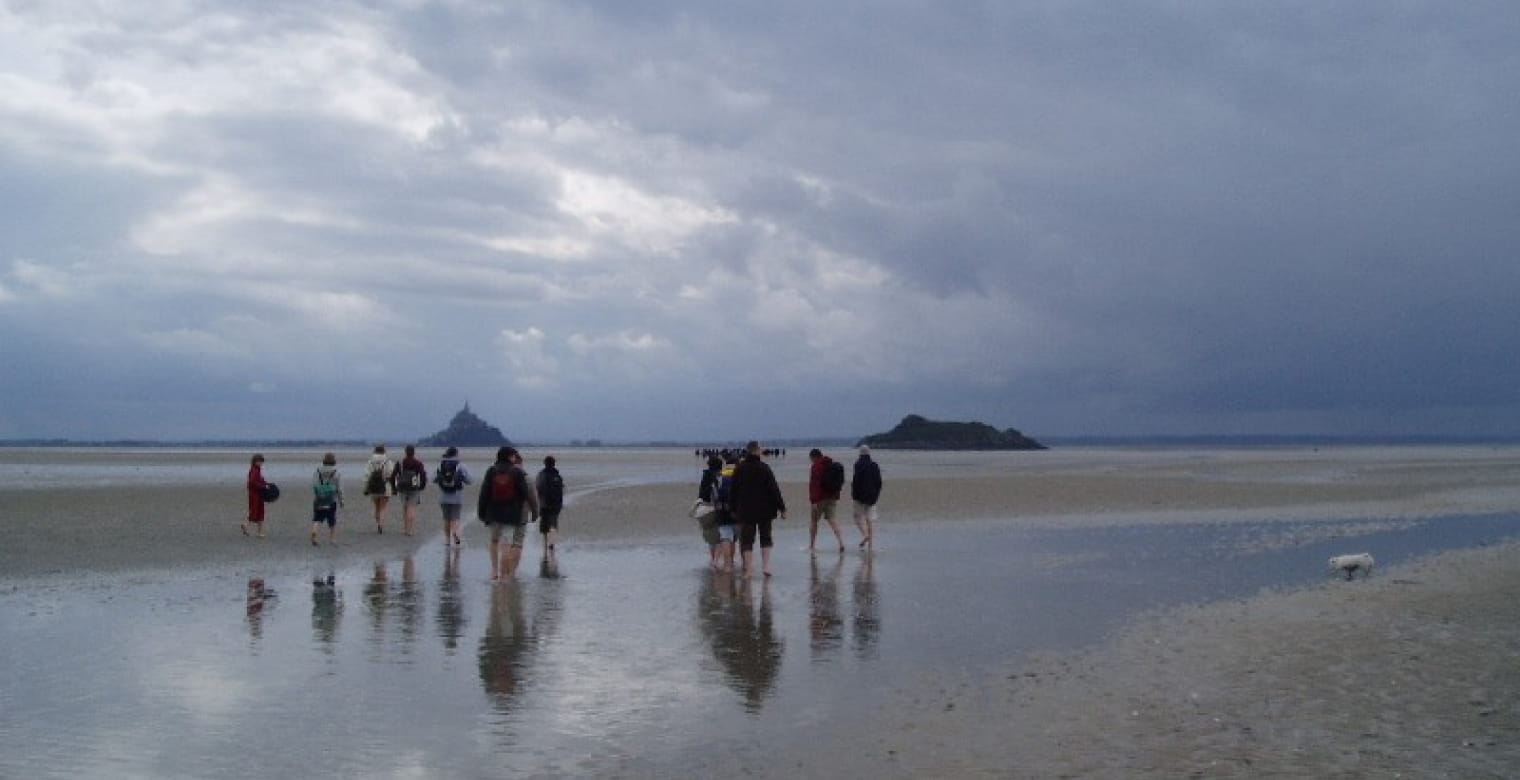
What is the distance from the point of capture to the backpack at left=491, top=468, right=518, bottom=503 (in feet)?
58.6

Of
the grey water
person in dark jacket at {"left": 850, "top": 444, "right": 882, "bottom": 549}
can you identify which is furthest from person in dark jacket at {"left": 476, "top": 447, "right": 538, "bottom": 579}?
person in dark jacket at {"left": 850, "top": 444, "right": 882, "bottom": 549}

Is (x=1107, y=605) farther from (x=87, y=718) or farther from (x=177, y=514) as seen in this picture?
(x=177, y=514)

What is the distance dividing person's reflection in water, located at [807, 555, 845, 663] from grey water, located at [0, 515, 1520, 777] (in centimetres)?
6

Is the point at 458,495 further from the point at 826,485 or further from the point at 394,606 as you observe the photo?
the point at 394,606

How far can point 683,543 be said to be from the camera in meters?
24.4

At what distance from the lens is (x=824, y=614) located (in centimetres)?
1444

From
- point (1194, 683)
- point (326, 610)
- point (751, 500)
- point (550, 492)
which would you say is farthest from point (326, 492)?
point (1194, 683)

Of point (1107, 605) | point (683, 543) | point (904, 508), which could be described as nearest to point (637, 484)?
point (904, 508)

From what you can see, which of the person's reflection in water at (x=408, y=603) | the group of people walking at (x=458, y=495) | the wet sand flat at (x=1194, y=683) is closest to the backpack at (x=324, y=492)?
the group of people walking at (x=458, y=495)

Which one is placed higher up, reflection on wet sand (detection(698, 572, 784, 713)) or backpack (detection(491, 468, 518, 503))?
backpack (detection(491, 468, 518, 503))

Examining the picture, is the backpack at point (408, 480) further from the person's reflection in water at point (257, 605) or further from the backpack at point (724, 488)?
the backpack at point (724, 488)

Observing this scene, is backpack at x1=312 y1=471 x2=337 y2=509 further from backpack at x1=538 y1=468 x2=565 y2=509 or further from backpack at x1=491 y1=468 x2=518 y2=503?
backpack at x1=491 y1=468 x2=518 y2=503

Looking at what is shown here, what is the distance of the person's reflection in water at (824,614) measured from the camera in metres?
12.3

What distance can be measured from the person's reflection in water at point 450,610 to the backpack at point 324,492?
3.94 m
